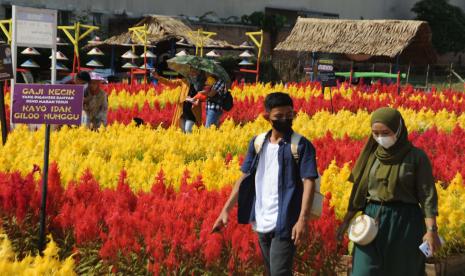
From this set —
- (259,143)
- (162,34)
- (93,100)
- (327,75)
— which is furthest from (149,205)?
(162,34)

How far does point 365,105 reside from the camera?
53.1 feet

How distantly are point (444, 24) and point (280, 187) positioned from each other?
1937 inches

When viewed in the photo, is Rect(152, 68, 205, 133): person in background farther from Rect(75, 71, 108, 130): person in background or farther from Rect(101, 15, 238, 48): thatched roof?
Rect(101, 15, 238, 48): thatched roof

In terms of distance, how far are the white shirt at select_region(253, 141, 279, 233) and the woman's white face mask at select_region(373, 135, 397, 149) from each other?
0.61 metres

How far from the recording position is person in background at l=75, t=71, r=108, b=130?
10.4 meters

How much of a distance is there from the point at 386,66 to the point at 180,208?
40.9 metres

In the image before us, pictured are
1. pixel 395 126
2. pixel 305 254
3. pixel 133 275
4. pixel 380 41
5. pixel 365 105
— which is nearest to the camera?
pixel 395 126

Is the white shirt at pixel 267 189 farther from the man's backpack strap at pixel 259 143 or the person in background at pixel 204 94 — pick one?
the person in background at pixel 204 94

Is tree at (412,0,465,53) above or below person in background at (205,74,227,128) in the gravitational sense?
above

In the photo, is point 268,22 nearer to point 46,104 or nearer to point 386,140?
point 46,104

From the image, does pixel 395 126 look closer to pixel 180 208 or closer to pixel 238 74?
pixel 180 208

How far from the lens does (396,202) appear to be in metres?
4.78

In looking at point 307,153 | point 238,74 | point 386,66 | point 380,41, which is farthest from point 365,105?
point 386,66

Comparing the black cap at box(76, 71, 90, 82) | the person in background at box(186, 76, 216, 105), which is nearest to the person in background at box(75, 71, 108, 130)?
the black cap at box(76, 71, 90, 82)
